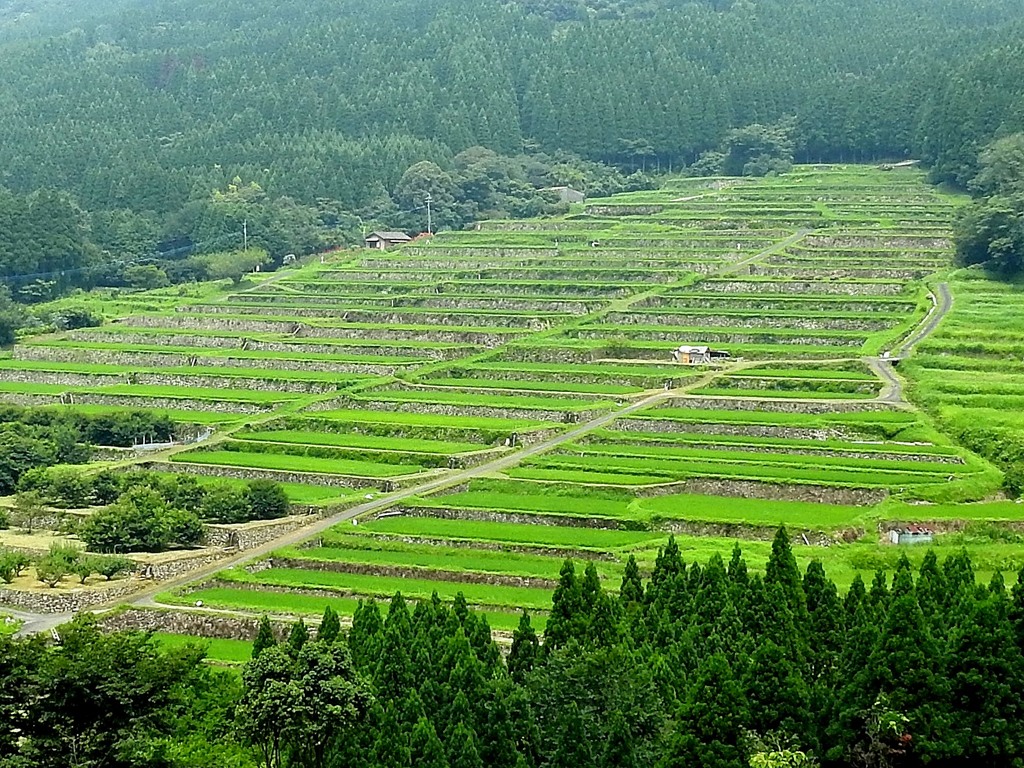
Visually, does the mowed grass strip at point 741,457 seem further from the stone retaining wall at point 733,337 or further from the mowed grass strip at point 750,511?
the stone retaining wall at point 733,337

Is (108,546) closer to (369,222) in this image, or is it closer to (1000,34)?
(369,222)

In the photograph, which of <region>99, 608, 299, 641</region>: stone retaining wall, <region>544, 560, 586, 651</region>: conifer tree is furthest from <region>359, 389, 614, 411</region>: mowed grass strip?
<region>544, 560, 586, 651</region>: conifer tree

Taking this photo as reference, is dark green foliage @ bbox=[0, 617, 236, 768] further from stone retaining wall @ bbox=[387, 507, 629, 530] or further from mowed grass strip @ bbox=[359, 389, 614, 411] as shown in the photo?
mowed grass strip @ bbox=[359, 389, 614, 411]

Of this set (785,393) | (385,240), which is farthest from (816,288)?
(385,240)

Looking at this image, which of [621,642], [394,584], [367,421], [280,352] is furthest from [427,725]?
[280,352]

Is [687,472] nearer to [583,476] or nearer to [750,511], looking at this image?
[583,476]

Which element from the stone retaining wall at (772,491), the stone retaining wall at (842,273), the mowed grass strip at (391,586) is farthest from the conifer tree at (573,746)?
the stone retaining wall at (842,273)
